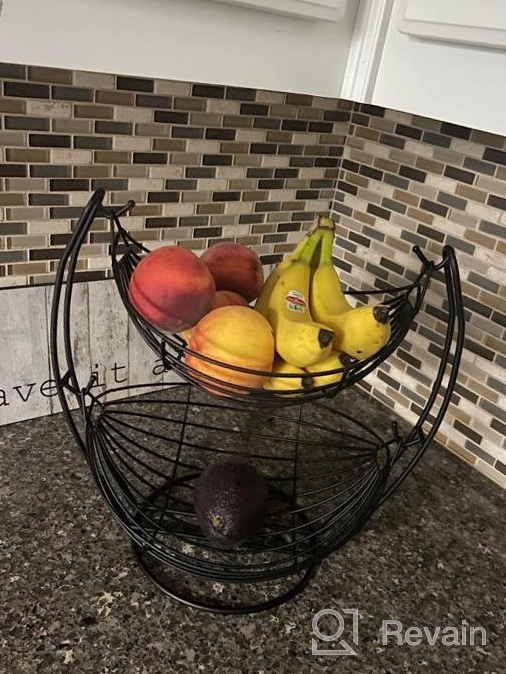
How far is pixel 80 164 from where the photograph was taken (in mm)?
864

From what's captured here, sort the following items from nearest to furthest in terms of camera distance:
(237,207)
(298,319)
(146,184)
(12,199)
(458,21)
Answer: (458,21) → (298,319) → (12,199) → (146,184) → (237,207)

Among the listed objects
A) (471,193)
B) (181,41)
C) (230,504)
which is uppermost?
(181,41)

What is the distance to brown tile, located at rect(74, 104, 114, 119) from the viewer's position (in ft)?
2.73

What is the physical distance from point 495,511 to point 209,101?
0.76 m

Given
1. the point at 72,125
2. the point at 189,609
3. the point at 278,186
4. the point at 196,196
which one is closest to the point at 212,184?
the point at 196,196

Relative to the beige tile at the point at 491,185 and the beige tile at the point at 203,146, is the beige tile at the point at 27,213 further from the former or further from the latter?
the beige tile at the point at 491,185

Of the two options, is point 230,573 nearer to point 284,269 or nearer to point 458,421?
point 284,269

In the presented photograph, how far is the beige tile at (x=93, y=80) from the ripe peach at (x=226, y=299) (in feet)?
1.09

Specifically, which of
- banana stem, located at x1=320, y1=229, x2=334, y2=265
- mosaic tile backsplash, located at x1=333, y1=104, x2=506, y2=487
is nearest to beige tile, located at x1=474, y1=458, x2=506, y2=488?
mosaic tile backsplash, located at x1=333, y1=104, x2=506, y2=487

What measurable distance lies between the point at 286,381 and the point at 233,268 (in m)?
0.17

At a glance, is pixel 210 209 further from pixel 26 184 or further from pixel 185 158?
pixel 26 184

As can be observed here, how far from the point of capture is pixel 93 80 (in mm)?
827

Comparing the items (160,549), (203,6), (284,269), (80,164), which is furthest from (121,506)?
(203,6)

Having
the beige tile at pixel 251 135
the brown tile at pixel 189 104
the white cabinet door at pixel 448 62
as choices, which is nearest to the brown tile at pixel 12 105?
the brown tile at pixel 189 104
